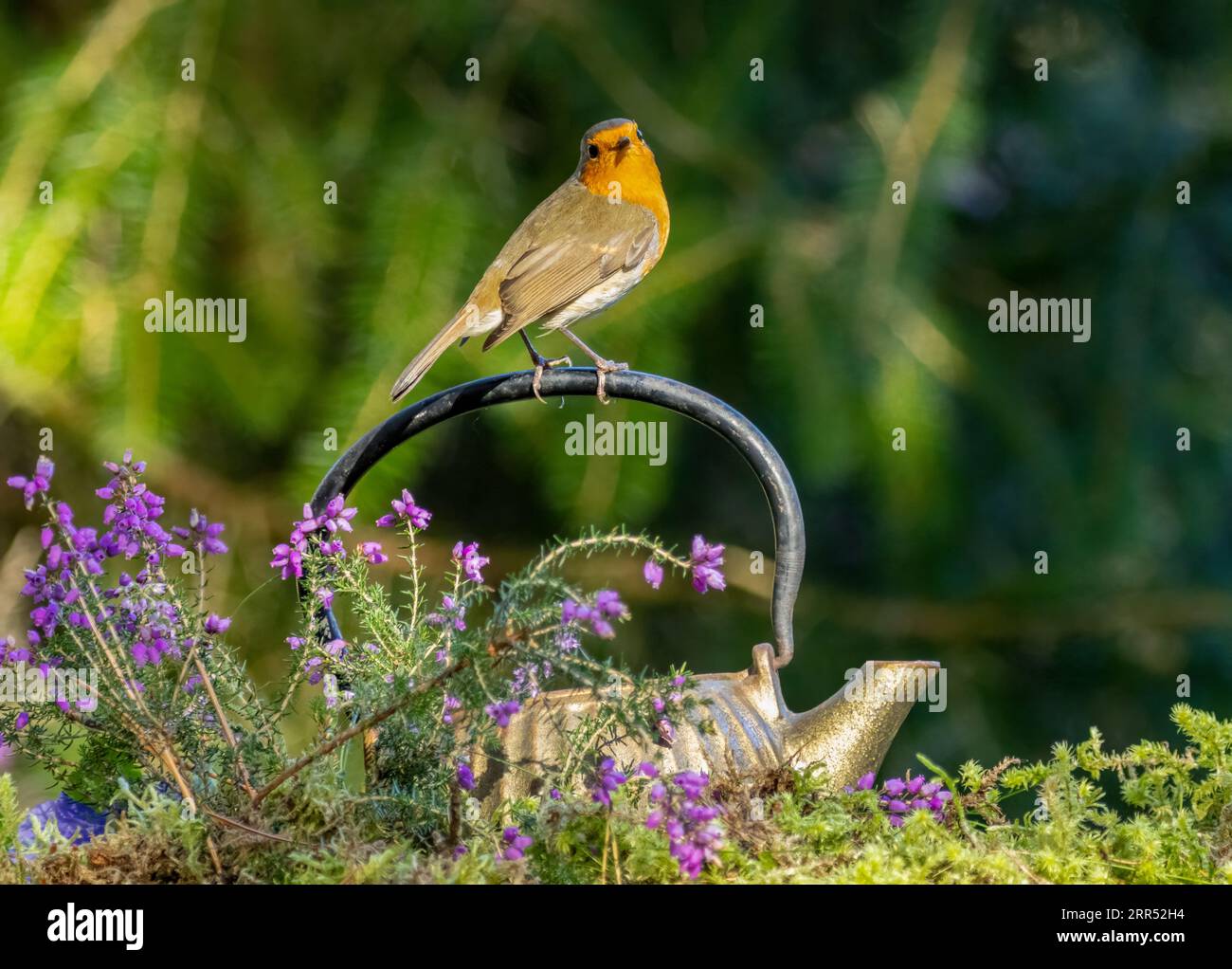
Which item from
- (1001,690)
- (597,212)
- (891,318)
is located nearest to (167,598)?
(597,212)

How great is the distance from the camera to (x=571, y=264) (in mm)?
1424

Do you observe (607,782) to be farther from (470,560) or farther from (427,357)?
(427,357)

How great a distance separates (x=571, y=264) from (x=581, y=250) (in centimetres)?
2

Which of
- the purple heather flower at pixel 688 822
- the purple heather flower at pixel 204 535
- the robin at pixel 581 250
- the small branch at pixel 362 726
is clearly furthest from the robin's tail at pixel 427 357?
the purple heather flower at pixel 688 822

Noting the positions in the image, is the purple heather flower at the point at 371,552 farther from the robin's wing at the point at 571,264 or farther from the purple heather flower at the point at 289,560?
the robin's wing at the point at 571,264

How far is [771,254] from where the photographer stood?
8.12 ft

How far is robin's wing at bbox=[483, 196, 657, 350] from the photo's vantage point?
1.40 meters

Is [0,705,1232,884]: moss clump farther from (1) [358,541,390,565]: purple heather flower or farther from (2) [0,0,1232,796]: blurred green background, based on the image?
(2) [0,0,1232,796]: blurred green background

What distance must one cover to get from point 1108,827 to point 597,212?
0.77 meters

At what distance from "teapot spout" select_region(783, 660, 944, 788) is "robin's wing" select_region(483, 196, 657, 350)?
47cm

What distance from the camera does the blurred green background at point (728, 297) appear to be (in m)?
2.24

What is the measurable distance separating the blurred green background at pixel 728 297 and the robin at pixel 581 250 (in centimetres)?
65

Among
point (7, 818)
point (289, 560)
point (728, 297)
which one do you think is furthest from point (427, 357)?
point (728, 297)

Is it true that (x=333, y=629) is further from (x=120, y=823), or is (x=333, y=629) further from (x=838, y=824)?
(x=838, y=824)
